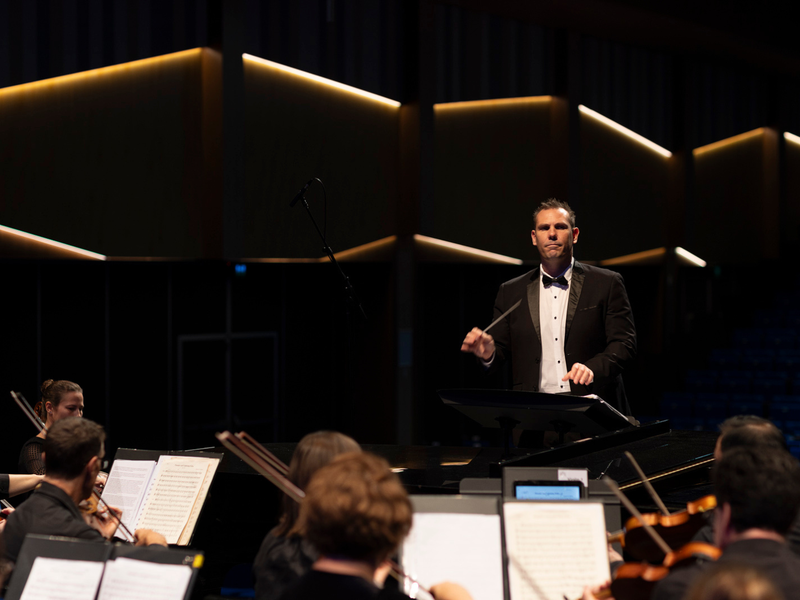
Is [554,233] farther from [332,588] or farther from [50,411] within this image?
[50,411]

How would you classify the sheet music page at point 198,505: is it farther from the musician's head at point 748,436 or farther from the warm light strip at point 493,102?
the warm light strip at point 493,102

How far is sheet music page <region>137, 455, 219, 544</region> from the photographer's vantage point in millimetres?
2762

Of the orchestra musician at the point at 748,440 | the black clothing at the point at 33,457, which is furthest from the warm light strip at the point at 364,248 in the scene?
the orchestra musician at the point at 748,440

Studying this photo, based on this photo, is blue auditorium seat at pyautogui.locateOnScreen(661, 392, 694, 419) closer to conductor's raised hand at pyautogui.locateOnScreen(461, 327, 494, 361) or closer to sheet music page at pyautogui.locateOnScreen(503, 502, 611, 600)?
conductor's raised hand at pyautogui.locateOnScreen(461, 327, 494, 361)

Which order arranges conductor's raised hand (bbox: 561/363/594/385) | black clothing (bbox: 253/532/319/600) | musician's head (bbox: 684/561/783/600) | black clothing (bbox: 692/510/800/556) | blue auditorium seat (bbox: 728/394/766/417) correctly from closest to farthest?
musician's head (bbox: 684/561/783/600) < black clothing (bbox: 692/510/800/556) < black clothing (bbox: 253/532/319/600) < conductor's raised hand (bbox: 561/363/594/385) < blue auditorium seat (bbox: 728/394/766/417)

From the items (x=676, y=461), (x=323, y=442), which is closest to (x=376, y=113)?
(x=676, y=461)

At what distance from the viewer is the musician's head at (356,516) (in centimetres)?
156

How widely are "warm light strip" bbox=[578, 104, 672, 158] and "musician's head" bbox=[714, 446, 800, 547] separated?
834cm

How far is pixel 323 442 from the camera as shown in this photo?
2.10 m

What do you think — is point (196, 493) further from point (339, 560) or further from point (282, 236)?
point (282, 236)

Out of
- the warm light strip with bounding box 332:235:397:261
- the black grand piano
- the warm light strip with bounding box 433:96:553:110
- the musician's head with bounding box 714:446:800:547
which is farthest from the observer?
the warm light strip with bounding box 433:96:553:110

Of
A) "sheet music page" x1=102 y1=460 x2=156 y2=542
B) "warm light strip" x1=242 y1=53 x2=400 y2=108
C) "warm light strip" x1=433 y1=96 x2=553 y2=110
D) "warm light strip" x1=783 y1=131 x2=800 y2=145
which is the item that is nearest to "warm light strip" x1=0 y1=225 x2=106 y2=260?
"warm light strip" x1=242 y1=53 x2=400 y2=108

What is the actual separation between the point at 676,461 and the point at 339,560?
1811 mm

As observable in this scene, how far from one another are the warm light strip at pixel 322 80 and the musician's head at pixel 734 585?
6570mm
